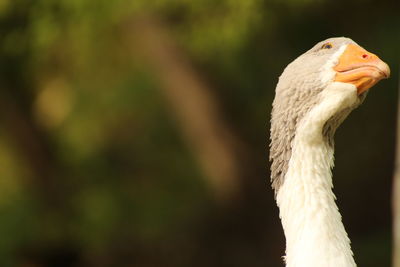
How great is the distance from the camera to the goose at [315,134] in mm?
5570

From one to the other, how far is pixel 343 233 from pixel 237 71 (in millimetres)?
11365

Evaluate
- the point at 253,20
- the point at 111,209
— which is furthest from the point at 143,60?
the point at 253,20

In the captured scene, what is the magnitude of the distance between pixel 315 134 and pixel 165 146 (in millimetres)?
13584

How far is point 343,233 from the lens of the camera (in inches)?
223

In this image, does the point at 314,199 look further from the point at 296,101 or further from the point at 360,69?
the point at 360,69

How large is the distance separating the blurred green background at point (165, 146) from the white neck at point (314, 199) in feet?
28.5

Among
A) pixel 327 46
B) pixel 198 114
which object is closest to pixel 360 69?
pixel 327 46

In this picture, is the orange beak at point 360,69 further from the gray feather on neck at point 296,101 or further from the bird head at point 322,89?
the gray feather on neck at point 296,101

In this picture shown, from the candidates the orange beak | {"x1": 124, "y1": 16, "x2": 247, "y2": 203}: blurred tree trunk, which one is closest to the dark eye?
the orange beak

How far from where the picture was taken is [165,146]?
19.2 meters

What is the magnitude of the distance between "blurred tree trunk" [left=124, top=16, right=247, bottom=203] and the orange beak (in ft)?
34.3

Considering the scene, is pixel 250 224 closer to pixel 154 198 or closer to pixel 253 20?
pixel 154 198

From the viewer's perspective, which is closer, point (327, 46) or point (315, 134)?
point (315, 134)

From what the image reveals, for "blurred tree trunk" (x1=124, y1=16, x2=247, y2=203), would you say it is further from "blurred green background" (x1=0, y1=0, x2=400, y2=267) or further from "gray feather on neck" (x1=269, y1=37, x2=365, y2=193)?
"gray feather on neck" (x1=269, y1=37, x2=365, y2=193)
